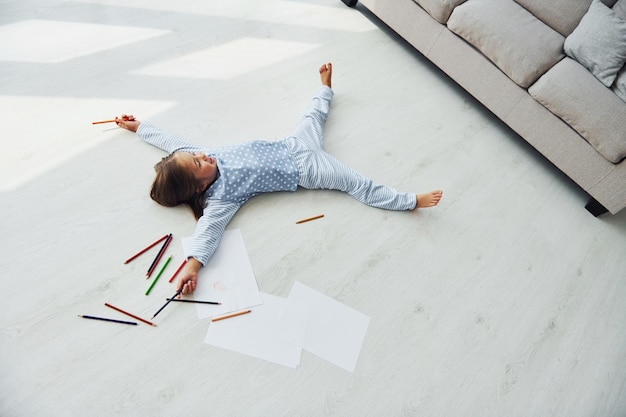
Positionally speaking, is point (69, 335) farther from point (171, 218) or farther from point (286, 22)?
point (286, 22)

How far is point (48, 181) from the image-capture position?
1.50m

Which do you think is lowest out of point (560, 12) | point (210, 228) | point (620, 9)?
point (210, 228)

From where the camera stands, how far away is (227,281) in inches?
54.1

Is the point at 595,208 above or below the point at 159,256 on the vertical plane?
above

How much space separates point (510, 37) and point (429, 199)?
3.30ft

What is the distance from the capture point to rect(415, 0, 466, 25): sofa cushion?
2002mm

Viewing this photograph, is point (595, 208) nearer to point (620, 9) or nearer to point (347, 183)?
point (620, 9)

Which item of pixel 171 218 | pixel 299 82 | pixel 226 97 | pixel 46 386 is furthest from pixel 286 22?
pixel 46 386

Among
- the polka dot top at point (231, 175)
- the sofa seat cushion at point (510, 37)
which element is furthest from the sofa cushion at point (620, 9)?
the polka dot top at point (231, 175)

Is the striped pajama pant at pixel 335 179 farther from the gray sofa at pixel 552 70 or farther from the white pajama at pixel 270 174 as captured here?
the gray sofa at pixel 552 70

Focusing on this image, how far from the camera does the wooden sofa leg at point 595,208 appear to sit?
1829mm

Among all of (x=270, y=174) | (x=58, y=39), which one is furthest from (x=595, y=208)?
(x=58, y=39)

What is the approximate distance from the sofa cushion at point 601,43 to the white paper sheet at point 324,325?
1.65m

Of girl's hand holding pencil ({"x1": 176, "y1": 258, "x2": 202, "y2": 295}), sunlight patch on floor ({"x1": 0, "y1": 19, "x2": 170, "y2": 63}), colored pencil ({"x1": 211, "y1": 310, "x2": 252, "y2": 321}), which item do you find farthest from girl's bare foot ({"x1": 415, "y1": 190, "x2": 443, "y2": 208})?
sunlight patch on floor ({"x1": 0, "y1": 19, "x2": 170, "y2": 63})
